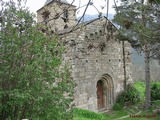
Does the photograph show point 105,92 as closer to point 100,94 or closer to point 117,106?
point 100,94

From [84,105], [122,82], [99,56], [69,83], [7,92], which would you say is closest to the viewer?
[7,92]

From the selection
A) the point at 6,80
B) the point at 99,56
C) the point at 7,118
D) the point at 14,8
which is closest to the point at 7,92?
the point at 6,80

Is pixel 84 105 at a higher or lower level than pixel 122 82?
lower

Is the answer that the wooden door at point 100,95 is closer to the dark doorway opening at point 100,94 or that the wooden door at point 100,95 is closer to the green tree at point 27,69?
the dark doorway opening at point 100,94

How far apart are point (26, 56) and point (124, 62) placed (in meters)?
13.5

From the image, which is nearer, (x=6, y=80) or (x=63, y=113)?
(x=6, y=80)

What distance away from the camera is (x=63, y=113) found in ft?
23.1

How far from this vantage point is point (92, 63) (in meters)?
16.7

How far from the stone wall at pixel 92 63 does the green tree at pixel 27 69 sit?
23.7ft

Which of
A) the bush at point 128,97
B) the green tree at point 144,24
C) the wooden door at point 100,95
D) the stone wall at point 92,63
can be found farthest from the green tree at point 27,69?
the bush at point 128,97

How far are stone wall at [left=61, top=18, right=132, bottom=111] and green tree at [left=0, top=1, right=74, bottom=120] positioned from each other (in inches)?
284

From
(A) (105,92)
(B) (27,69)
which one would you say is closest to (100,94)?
(A) (105,92)

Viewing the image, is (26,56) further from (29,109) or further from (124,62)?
(124,62)

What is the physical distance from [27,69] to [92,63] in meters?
10.5
